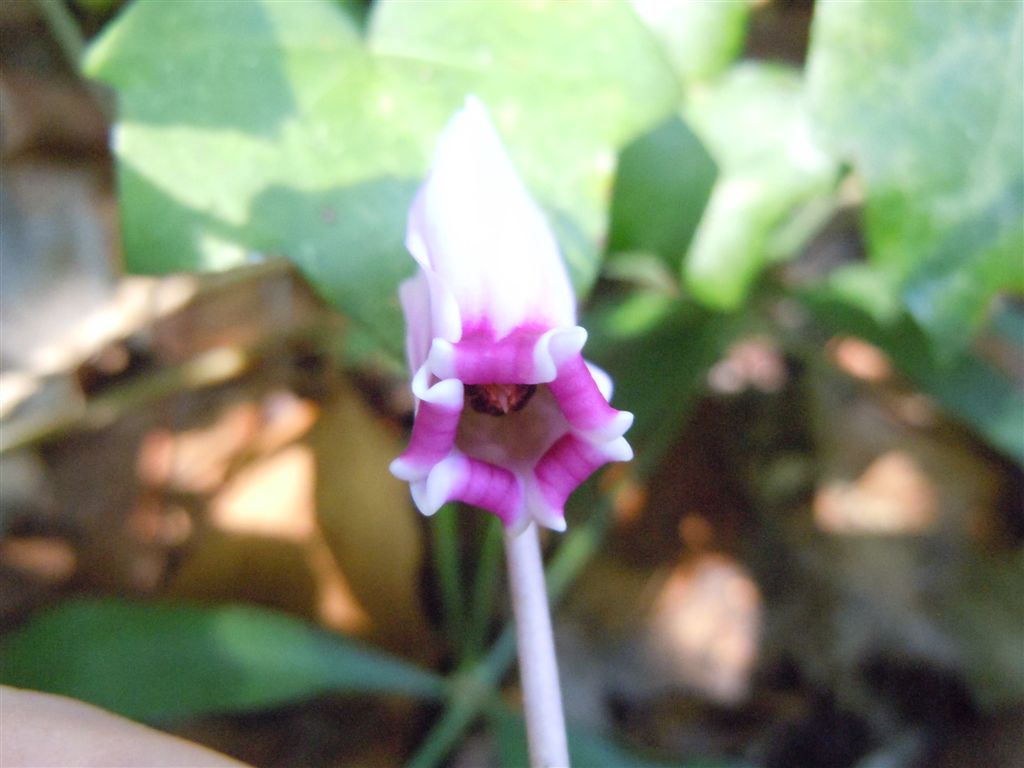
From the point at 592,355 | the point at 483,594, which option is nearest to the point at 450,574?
the point at 483,594

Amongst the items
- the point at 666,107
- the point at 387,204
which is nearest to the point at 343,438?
the point at 387,204

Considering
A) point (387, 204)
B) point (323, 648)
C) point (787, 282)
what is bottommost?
point (323, 648)

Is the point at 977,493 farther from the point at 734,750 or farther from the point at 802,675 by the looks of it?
the point at 734,750

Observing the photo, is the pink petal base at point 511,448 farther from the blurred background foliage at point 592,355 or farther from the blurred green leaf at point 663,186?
the blurred green leaf at point 663,186

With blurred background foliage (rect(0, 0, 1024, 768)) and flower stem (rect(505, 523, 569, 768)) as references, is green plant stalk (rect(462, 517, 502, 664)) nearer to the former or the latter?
blurred background foliage (rect(0, 0, 1024, 768))

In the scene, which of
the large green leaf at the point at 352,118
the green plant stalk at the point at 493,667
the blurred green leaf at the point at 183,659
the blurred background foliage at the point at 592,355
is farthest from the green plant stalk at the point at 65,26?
the green plant stalk at the point at 493,667

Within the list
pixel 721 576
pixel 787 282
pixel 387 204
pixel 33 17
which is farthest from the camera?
pixel 721 576
